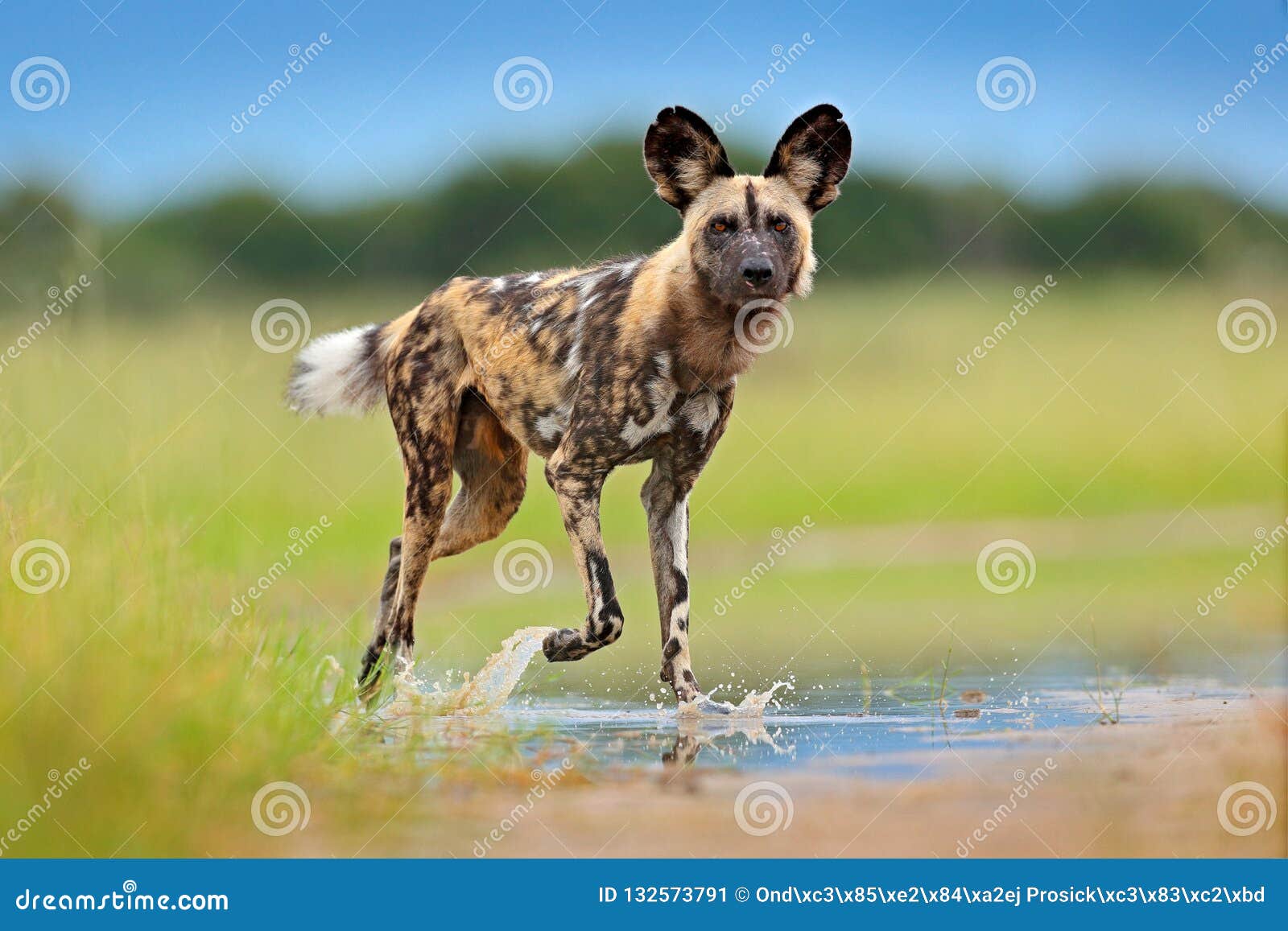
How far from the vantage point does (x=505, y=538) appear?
15133 mm

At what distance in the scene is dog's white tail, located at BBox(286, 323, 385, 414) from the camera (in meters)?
8.63

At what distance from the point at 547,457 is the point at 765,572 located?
20.8 feet

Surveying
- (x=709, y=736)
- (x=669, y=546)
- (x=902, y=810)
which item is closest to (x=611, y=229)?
(x=669, y=546)

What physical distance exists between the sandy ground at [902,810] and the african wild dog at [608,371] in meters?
1.54

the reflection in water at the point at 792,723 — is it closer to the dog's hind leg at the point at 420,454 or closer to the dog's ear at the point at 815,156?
the dog's hind leg at the point at 420,454

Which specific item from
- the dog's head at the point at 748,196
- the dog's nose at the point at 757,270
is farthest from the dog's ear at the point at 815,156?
the dog's nose at the point at 757,270

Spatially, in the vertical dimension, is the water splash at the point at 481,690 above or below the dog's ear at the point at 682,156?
below

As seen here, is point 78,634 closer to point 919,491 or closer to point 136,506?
point 136,506

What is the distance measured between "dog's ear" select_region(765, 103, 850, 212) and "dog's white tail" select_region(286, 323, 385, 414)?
9.01 ft

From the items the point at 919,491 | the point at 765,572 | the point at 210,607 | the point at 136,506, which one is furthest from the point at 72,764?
the point at 919,491

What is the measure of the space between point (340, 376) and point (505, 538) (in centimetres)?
658

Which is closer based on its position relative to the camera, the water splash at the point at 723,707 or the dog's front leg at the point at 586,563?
the dog's front leg at the point at 586,563

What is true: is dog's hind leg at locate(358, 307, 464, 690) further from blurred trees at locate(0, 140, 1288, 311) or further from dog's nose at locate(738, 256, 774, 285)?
blurred trees at locate(0, 140, 1288, 311)

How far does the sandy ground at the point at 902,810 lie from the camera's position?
480cm
